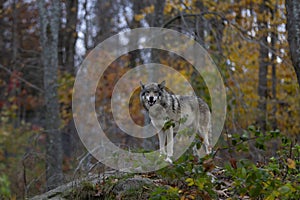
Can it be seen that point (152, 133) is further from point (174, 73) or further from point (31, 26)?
point (31, 26)

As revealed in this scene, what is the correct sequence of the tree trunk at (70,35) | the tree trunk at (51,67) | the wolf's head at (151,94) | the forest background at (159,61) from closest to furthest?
the wolf's head at (151,94) < the forest background at (159,61) < the tree trunk at (51,67) < the tree trunk at (70,35)

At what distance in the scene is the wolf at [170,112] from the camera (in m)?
7.67

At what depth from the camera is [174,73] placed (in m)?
19.8

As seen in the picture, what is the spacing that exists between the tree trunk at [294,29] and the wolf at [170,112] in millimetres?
1936

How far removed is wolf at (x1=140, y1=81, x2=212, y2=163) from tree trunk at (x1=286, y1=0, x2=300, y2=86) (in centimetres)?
194

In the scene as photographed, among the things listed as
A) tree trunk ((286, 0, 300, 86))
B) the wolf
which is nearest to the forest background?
tree trunk ((286, 0, 300, 86))

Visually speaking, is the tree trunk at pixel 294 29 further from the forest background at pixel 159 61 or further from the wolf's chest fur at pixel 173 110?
the wolf's chest fur at pixel 173 110

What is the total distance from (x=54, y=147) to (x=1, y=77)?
14883 millimetres

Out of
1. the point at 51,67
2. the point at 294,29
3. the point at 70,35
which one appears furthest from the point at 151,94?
the point at 70,35

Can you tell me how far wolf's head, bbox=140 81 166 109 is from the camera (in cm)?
765

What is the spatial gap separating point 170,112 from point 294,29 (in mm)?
2604

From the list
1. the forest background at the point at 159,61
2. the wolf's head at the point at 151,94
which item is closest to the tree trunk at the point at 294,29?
the forest background at the point at 159,61

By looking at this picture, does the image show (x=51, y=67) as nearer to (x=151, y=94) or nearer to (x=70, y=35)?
(x=151, y=94)

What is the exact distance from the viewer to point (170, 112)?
7.94 m
